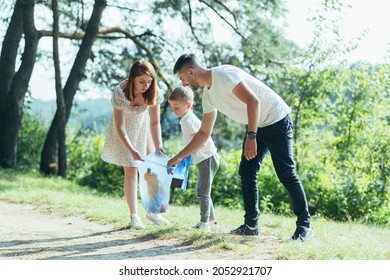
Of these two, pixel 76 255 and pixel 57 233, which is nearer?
pixel 76 255

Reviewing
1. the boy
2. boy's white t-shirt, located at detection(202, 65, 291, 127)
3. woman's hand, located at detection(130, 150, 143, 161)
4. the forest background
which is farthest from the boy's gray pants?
the forest background

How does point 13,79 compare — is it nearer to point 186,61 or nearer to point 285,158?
point 186,61

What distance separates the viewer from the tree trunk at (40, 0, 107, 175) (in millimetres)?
Answer: 14000

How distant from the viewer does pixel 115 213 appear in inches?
275

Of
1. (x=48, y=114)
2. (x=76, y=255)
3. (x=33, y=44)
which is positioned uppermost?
(x=33, y=44)

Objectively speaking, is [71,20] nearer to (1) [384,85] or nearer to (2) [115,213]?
(1) [384,85]

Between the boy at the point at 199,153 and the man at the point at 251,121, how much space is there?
1.42 ft

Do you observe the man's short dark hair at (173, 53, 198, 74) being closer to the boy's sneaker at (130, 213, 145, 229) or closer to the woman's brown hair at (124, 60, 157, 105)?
the woman's brown hair at (124, 60, 157, 105)

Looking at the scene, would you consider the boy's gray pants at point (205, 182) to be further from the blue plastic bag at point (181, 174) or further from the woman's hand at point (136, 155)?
the woman's hand at point (136, 155)

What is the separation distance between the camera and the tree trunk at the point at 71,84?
1400 cm

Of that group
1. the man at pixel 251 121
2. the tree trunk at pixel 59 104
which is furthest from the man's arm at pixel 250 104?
the tree trunk at pixel 59 104

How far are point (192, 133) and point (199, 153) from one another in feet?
0.72

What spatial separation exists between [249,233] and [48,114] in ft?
41.4
